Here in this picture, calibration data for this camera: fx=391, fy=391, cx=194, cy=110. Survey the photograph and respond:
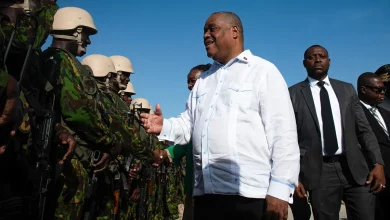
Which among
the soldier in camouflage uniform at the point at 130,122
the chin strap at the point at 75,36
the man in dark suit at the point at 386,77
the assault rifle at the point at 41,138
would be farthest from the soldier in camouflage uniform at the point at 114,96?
the man in dark suit at the point at 386,77

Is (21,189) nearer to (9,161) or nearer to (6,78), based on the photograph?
(9,161)

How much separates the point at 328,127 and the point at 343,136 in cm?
20

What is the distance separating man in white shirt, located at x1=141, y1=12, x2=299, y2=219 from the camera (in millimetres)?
2691

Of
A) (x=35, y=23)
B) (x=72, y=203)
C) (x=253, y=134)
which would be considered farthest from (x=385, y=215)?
(x=35, y=23)

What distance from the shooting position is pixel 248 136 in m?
2.80

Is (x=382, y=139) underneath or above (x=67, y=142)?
above

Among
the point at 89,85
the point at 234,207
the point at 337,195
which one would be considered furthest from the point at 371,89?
the point at 89,85

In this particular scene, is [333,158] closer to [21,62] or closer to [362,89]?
[362,89]

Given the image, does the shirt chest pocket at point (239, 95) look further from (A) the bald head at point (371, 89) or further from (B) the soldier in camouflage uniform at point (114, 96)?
(A) the bald head at point (371, 89)

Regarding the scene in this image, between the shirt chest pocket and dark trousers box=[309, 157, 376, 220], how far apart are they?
1.98m

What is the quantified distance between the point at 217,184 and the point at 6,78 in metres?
1.64

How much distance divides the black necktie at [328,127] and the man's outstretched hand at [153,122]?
222cm

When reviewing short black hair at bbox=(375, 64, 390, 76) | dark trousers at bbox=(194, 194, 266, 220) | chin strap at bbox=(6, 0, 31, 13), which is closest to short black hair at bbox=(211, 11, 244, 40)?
dark trousers at bbox=(194, 194, 266, 220)

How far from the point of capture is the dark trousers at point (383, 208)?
549 cm
